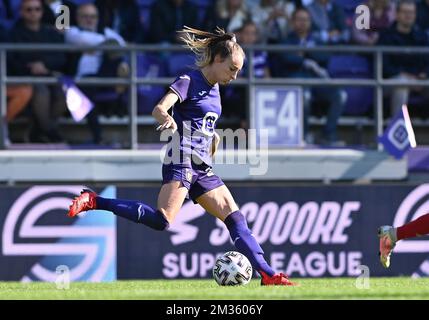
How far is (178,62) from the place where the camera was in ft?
48.6

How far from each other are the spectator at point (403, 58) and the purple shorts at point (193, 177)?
544 centimetres

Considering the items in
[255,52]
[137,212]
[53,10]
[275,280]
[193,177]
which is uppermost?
[53,10]

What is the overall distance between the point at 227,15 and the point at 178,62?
0.94 m

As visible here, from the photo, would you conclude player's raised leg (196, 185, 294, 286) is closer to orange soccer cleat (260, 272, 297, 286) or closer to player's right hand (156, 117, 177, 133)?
orange soccer cleat (260, 272, 297, 286)

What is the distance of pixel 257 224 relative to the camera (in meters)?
13.8

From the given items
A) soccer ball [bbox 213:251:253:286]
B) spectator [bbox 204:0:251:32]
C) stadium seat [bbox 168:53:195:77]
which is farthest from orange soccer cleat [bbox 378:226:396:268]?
spectator [bbox 204:0:251:32]

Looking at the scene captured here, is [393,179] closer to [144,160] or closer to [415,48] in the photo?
[415,48]

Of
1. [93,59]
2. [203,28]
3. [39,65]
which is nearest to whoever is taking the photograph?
[39,65]

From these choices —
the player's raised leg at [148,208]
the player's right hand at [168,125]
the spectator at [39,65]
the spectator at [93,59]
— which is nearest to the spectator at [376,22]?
the spectator at [93,59]

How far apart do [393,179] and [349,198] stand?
2.74ft

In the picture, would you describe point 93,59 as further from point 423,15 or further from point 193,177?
point 193,177

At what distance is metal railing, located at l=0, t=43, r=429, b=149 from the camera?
13.7m

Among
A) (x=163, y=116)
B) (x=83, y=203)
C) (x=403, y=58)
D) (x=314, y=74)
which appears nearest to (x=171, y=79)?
(x=314, y=74)
